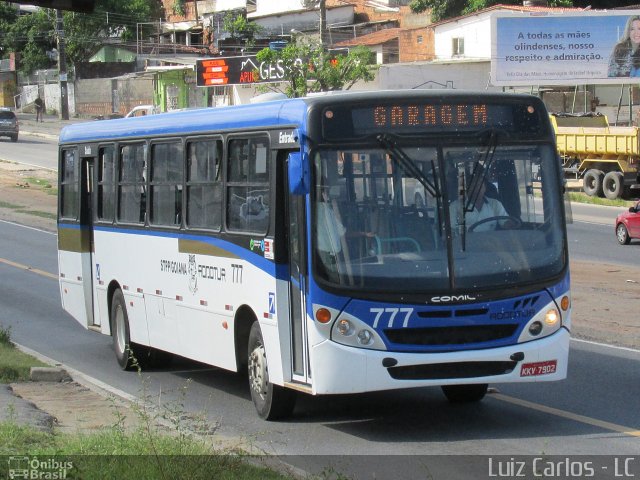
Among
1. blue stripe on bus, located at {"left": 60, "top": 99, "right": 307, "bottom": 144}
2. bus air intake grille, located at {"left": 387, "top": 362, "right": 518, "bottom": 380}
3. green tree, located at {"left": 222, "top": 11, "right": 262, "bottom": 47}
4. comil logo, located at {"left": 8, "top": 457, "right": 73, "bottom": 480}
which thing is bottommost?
bus air intake grille, located at {"left": 387, "top": 362, "right": 518, "bottom": 380}

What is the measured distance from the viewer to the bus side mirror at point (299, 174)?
912 cm

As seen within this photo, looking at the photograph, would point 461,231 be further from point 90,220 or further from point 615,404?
point 90,220

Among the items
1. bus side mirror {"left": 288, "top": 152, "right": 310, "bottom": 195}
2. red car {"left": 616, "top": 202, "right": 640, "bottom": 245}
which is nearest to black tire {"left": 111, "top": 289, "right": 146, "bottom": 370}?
bus side mirror {"left": 288, "top": 152, "right": 310, "bottom": 195}

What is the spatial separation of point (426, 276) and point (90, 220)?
6.78 m

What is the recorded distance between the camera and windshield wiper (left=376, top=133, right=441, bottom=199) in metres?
9.23

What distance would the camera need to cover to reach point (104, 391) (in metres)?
11.9

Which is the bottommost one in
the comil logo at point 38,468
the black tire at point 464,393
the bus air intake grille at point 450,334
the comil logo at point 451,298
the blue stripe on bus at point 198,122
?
the black tire at point 464,393

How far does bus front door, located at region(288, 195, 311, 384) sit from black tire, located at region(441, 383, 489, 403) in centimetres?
192

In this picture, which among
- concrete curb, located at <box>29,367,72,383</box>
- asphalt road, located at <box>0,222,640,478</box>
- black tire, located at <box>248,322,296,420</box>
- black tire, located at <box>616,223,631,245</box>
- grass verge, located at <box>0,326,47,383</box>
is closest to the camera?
asphalt road, located at <box>0,222,640,478</box>

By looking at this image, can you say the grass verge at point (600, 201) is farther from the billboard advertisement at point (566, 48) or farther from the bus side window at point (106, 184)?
the bus side window at point (106, 184)

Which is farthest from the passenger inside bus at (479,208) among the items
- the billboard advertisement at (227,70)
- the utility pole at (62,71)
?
the utility pole at (62,71)

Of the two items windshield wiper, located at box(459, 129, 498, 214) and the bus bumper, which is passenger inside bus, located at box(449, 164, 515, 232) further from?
the bus bumper

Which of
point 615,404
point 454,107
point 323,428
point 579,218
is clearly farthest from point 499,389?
point 579,218

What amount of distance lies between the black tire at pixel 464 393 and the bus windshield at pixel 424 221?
Result: 5.87 feet
